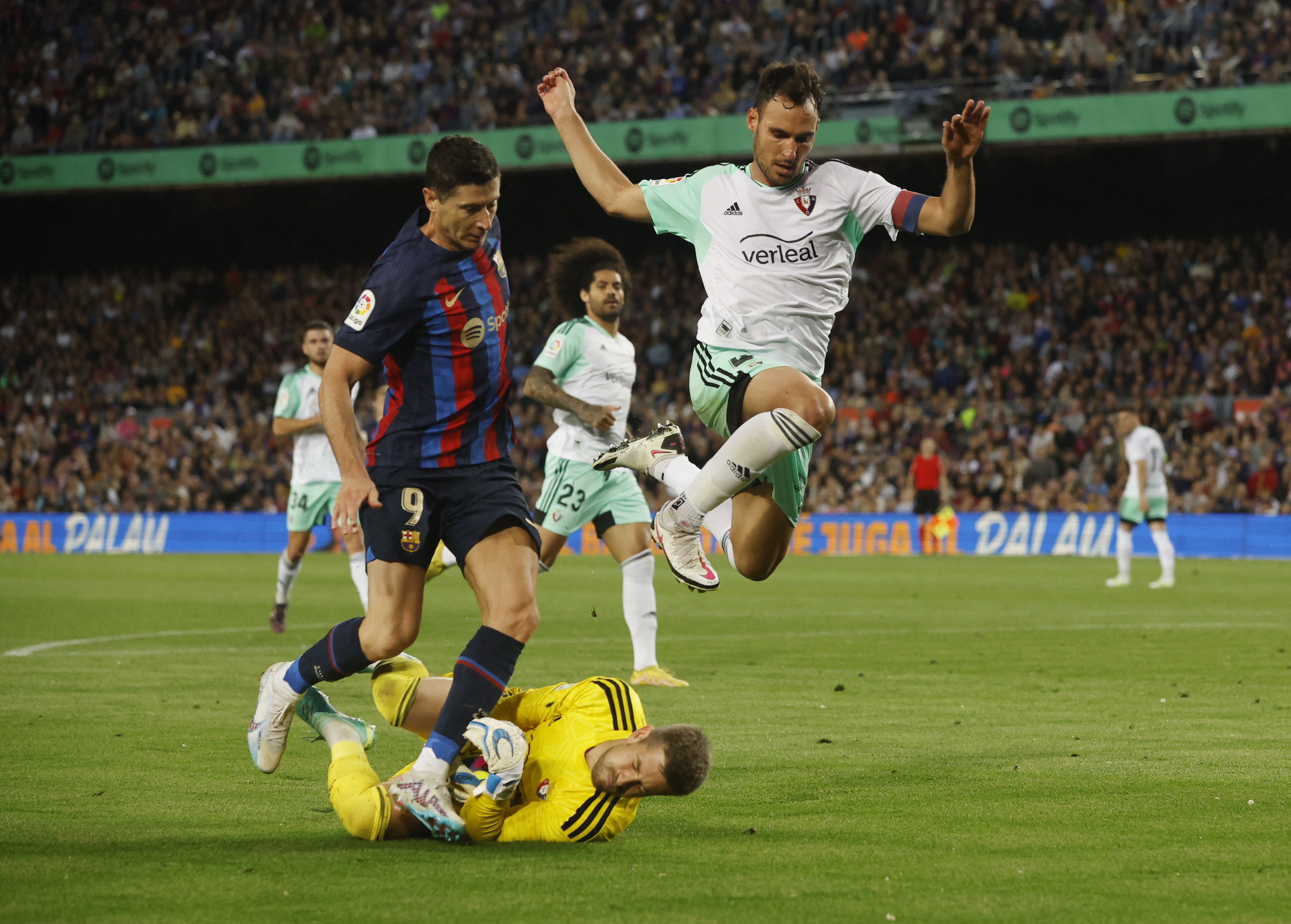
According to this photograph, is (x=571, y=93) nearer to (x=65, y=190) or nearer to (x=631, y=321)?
(x=631, y=321)

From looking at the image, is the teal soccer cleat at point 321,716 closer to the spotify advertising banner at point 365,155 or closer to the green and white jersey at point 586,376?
the green and white jersey at point 586,376

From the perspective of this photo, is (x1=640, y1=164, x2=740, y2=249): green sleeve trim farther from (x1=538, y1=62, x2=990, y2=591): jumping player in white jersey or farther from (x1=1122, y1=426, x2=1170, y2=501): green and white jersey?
(x1=1122, y1=426, x2=1170, y2=501): green and white jersey

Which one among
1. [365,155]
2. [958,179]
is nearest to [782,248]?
[958,179]

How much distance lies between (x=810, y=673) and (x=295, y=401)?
5.26m

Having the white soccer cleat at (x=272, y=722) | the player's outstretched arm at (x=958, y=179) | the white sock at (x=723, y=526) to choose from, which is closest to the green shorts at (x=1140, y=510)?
the white sock at (x=723, y=526)

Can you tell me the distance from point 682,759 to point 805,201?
2706 millimetres

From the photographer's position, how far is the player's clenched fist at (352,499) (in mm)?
4719

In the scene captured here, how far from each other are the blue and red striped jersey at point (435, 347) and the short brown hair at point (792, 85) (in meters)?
1.41

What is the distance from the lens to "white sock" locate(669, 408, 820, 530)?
5.89 metres

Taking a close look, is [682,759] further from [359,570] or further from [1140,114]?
[1140,114]

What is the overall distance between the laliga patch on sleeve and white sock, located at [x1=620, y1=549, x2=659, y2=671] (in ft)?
14.2

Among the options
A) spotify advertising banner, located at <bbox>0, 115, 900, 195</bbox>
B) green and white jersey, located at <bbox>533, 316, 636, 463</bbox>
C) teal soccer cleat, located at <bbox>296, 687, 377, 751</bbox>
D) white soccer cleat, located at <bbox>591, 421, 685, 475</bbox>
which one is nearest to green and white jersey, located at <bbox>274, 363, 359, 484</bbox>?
green and white jersey, located at <bbox>533, 316, 636, 463</bbox>

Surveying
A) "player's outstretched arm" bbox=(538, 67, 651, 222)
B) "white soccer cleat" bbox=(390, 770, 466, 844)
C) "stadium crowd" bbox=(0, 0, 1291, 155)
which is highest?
"stadium crowd" bbox=(0, 0, 1291, 155)

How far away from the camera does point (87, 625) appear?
12828mm
